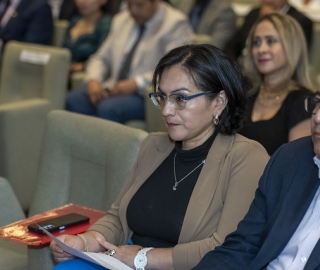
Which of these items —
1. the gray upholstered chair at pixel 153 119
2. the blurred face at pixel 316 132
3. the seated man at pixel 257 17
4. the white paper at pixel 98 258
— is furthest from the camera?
the seated man at pixel 257 17

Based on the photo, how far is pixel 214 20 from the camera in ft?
16.3

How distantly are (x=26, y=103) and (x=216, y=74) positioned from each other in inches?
82.2

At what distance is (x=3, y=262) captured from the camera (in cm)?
244

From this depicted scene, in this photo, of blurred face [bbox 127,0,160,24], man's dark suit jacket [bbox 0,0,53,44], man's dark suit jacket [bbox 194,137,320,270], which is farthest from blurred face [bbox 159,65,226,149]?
man's dark suit jacket [bbox 0,0,53,44]

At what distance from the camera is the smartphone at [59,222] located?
218 cm

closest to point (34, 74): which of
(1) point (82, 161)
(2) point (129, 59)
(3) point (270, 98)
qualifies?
(2) point (129, 59)

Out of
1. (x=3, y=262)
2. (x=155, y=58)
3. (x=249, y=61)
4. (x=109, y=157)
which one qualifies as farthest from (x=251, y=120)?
(x=155, y=58)

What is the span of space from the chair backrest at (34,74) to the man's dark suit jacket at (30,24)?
3.17ft

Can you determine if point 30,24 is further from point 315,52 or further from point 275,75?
point 275,75

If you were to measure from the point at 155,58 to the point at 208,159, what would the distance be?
7.51 feet

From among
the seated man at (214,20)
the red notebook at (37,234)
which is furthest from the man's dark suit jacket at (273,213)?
the seated man at (214,20)

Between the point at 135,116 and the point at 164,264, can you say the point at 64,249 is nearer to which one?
the point at 164,264

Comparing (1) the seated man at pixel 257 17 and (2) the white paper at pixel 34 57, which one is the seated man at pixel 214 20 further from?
(2) the white paper at pixel 34 57

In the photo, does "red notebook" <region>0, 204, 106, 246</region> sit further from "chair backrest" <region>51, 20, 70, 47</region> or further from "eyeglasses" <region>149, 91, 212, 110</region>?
"chair backrest" <region>51, 20, 70, 47</region>
